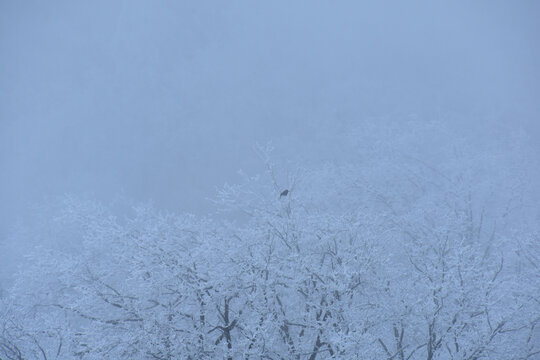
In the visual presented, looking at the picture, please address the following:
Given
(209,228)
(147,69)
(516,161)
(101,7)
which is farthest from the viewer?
(101,7)

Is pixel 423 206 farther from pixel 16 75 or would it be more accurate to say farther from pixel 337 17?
pixel 16 75

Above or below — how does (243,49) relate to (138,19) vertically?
below

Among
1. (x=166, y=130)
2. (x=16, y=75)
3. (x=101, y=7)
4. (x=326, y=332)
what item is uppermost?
(x=101, y=7)

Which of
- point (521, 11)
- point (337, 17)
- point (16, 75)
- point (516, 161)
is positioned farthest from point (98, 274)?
point (16, 75)

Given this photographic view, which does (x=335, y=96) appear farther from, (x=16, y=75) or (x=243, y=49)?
(x=16, y=75)

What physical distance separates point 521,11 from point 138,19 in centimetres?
6888

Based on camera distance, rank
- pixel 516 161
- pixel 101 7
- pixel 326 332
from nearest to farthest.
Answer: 1. pixel 326 332
2. pixel 516 161
3. pixel 101 7

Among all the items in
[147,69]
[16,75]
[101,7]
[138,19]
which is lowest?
[147,69]

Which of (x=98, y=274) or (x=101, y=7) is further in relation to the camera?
(x=101, y=7)

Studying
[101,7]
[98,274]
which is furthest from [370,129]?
[101,7]

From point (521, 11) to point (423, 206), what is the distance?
6850cm

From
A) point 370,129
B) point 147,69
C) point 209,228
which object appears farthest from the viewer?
point 147,69

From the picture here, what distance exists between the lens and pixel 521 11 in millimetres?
64875

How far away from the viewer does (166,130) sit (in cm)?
5244
